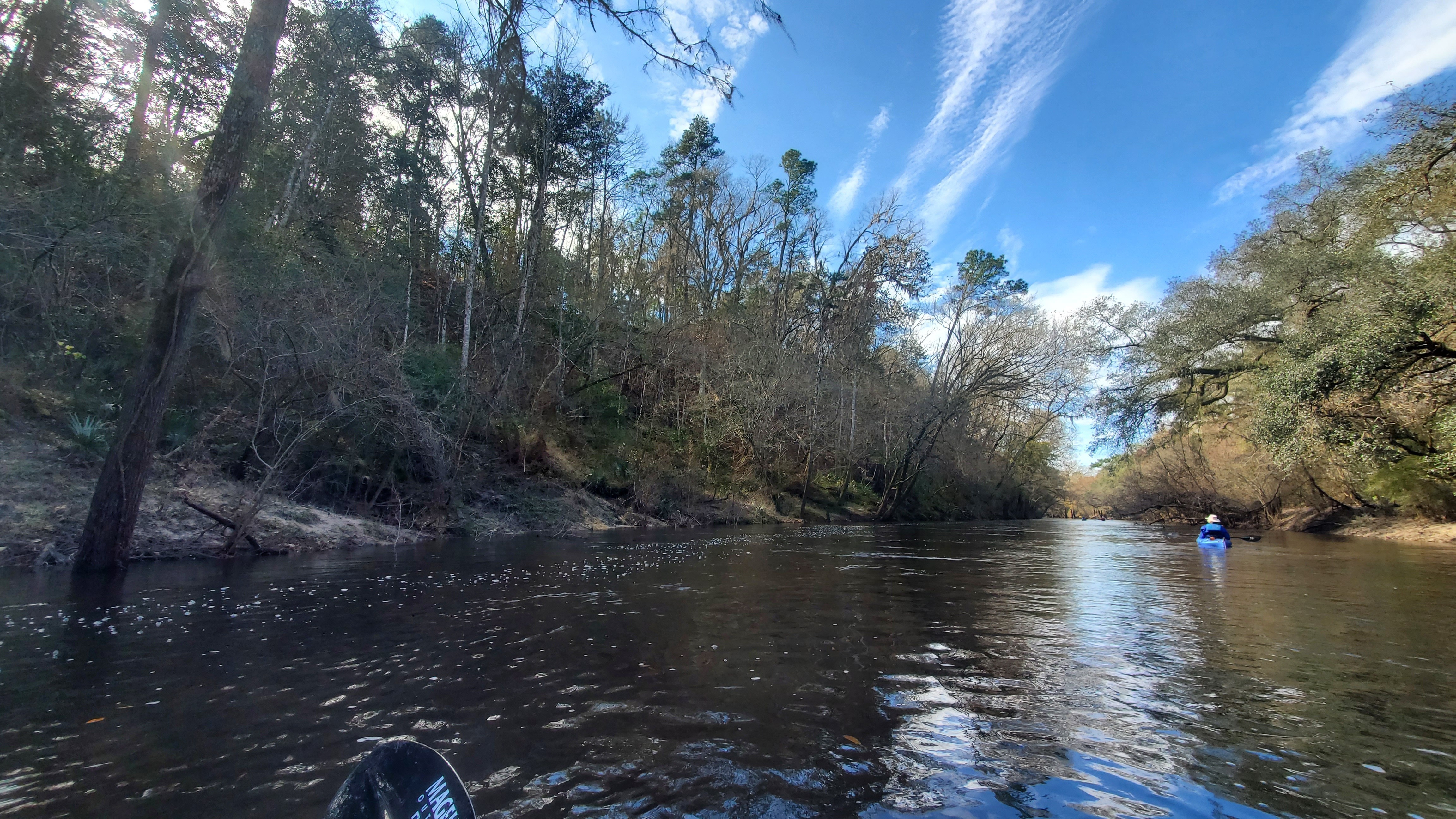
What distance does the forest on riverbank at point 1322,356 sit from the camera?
14.9 meters

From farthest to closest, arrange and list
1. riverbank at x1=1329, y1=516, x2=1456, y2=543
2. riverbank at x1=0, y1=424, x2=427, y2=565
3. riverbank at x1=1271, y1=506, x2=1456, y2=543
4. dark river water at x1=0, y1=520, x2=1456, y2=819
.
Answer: riverbank at x1=1271, y1=506, x2=1456, y2=543 < riverbank at x1=1329, y1=516, x2=1456, y2=543 < riverbank at x1=0, y1=424, x2=427, y2=565 < dark river water at x1=0, y1=520, x2=1456, y2=819

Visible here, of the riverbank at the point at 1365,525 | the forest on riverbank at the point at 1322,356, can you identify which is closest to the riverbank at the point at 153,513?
the forest on riverbank at the point at 1322,356

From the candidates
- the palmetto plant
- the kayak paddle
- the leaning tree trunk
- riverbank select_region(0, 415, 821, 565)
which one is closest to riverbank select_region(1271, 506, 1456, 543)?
riverbank select_region(0, 415, 821, 565)

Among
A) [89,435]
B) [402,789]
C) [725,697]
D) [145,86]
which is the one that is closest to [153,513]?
[89,435]

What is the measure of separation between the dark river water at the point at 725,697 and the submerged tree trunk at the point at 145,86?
31.4ft

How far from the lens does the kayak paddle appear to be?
2.05 meters

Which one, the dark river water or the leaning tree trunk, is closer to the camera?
the dark river water

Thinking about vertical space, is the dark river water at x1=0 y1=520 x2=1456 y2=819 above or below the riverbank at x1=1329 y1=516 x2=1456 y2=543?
below

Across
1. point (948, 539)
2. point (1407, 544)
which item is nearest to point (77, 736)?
point (948, 539)

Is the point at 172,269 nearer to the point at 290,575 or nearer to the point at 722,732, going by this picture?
the point at 290,575

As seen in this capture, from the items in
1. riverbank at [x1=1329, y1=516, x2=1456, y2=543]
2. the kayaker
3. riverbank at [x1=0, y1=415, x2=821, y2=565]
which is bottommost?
riverbank at [x1=0, y1=415, x2=821, y2=565]

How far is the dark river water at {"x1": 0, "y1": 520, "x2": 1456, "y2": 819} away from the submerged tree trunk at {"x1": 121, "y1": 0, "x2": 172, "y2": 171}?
9564mm

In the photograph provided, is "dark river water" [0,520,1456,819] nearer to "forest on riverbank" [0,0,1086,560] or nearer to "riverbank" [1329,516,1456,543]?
"forest on riverbank" [0,0,1086,560]

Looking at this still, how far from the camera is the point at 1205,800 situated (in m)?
2.79
